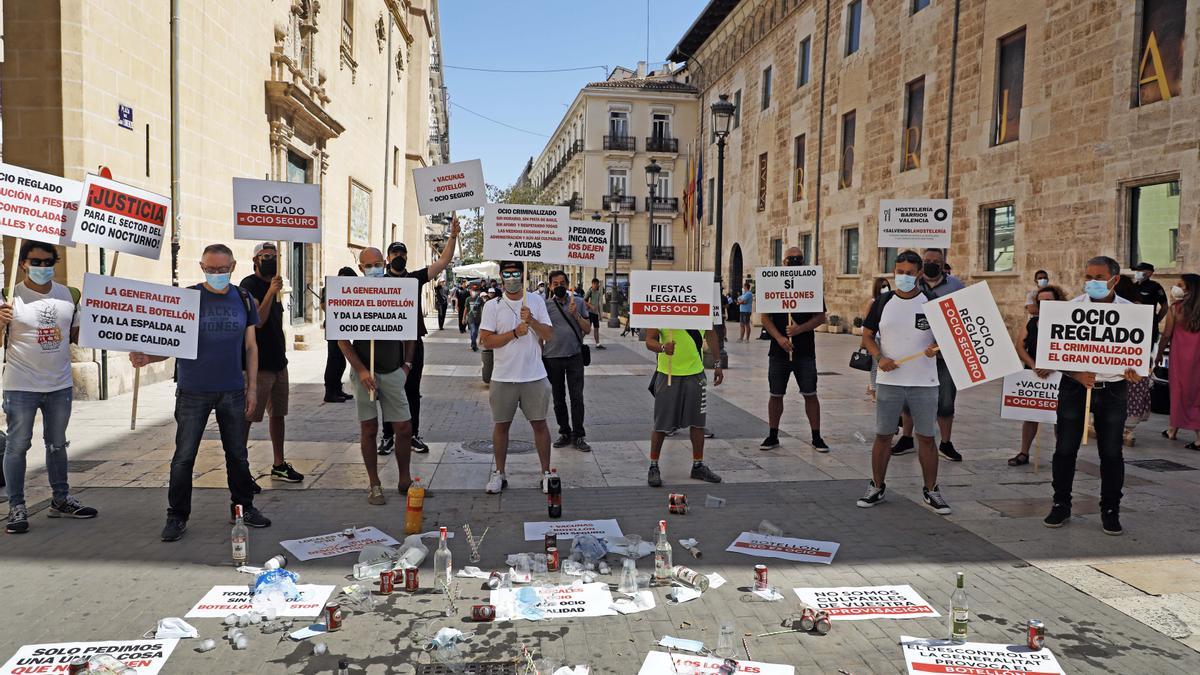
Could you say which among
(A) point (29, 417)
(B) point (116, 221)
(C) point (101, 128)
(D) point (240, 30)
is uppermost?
(D) point (240, 30)

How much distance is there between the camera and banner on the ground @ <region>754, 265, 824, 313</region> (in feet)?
25.9

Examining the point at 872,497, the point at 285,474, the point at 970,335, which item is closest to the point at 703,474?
the point at 872,497

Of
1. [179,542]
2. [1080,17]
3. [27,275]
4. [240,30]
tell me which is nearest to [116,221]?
[27,275]

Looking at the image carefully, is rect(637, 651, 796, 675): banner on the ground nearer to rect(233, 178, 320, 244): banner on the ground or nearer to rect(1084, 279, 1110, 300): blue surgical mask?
rect(1084, 279, 1110, 300): blue surgical mask

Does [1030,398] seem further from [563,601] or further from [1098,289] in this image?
[563,601]

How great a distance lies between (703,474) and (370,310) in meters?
3.17

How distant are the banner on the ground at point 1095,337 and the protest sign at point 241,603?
5152mm

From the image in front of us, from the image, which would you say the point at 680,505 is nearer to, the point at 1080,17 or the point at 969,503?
the point at 969,503

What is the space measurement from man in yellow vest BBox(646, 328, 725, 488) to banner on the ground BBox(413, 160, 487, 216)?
3.16m

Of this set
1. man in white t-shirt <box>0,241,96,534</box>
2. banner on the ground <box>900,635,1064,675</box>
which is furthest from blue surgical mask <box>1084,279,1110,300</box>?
man in white t-shirt <box>0,241,96,534</box>

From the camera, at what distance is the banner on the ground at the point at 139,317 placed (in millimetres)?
5148

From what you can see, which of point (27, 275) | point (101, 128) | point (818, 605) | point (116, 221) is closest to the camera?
point (818, 605)

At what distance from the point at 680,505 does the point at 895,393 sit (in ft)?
6.16

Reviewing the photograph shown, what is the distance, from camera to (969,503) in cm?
615
